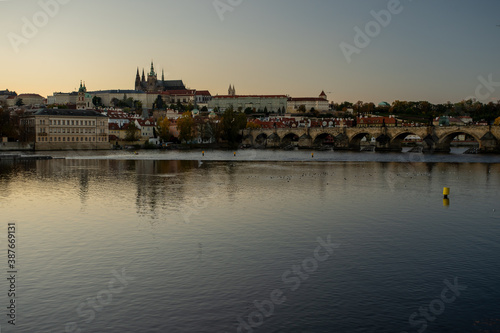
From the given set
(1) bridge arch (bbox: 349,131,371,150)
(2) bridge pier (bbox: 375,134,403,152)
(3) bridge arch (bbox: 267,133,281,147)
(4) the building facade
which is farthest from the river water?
(3) bridge arch (bbox: 267,133,281,147)

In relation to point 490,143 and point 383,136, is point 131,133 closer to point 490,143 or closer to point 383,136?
point 383,136

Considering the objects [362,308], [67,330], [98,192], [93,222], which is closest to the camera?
[67,330]

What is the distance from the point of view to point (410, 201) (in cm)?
2473

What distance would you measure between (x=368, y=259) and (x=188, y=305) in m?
A: 5.56

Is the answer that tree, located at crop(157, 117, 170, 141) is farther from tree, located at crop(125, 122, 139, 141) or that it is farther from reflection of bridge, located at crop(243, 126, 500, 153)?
A: reflection of bridge, located at crop(243, 126, 500, 153)

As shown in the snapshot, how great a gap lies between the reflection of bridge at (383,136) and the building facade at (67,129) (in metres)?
31.5

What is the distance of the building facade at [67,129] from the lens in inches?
3525

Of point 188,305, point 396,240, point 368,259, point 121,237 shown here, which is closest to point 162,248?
point 121,237

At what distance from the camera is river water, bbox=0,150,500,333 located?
9.95 m

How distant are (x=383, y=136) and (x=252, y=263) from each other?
257ft

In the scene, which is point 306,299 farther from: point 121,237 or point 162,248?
point 121,237

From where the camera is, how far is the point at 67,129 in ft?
305

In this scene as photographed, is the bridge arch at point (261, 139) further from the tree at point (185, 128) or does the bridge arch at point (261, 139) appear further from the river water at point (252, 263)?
the river water at point (252, 263)

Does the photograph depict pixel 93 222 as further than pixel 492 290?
Yes
